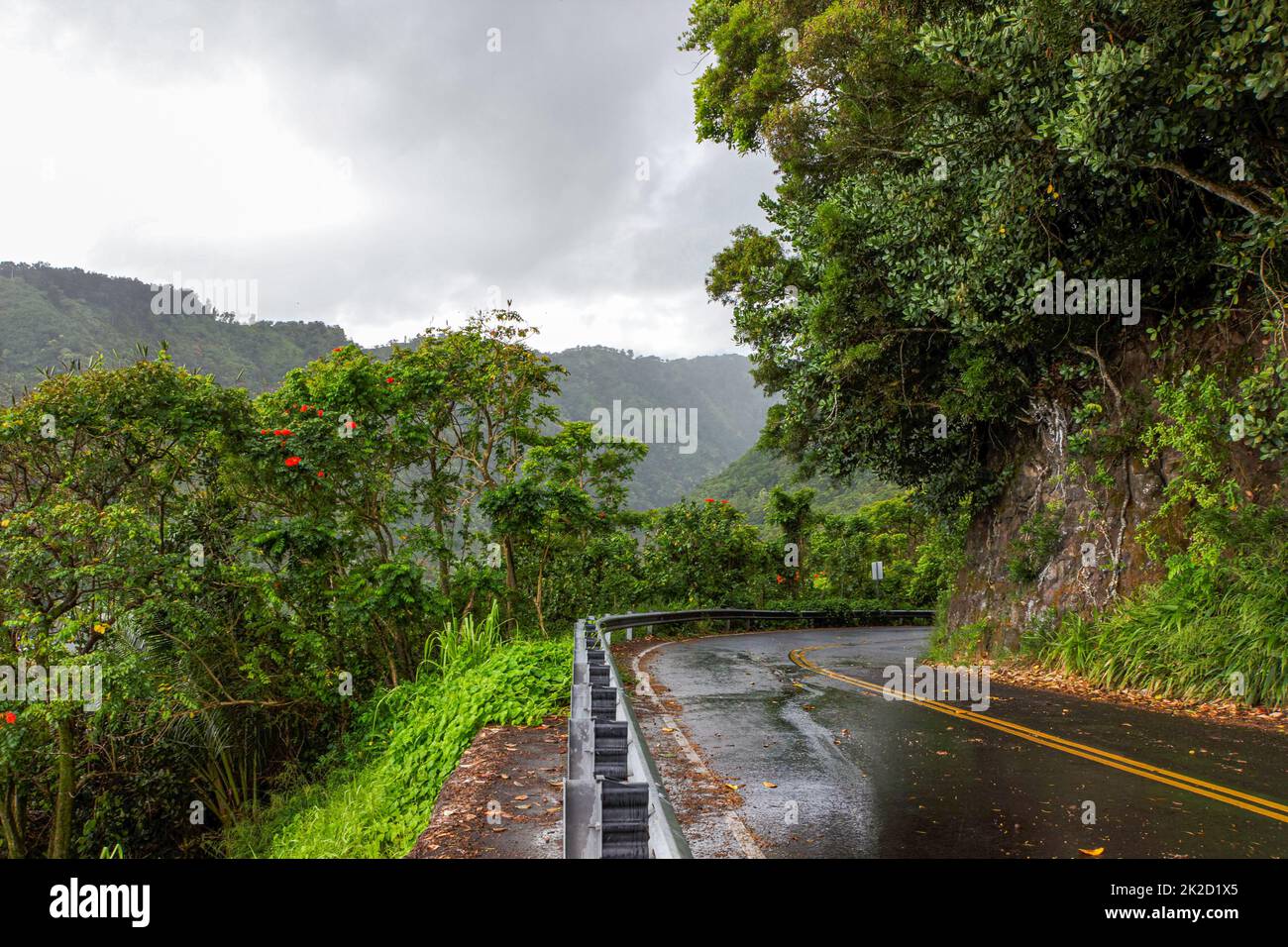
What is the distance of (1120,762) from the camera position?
695cm

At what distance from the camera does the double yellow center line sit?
5.58 meters

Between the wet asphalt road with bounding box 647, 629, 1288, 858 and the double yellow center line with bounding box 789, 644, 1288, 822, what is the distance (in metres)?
0.11

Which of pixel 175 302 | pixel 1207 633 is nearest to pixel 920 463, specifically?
pixel 1207 633

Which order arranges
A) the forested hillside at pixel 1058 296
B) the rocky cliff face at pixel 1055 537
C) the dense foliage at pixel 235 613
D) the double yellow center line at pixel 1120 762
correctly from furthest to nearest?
the rocky cliff face at pixel 1055 537
the dense foliage at pixel 235 613
the forested hillside at pixel 1058 296
the double yellow center line at pixel 1120 762

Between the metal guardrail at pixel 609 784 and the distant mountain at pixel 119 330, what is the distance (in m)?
41.9

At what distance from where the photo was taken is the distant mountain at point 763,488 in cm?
6375

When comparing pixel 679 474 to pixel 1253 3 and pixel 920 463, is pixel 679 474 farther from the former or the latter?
pixel 1253 3

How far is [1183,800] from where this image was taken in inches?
225

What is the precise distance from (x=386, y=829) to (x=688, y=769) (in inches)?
116

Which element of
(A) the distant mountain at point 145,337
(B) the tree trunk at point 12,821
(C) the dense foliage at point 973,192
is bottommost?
(B) the tree trunk at point 12,821

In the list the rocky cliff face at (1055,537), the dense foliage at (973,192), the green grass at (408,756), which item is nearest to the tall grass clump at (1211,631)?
the rocky cliff face at (1055,537)

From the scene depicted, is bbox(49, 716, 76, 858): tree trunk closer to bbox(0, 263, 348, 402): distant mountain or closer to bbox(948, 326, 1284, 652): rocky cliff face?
bbox(948, 326, 1284, 652): rocky cliff face

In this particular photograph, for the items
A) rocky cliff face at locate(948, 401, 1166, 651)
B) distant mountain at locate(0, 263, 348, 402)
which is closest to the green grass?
rocky cliff face at locate(948, 401, 1166, 651)

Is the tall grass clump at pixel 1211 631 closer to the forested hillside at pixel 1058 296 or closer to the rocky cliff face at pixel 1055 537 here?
the forested hillside at pixel 1058 296
